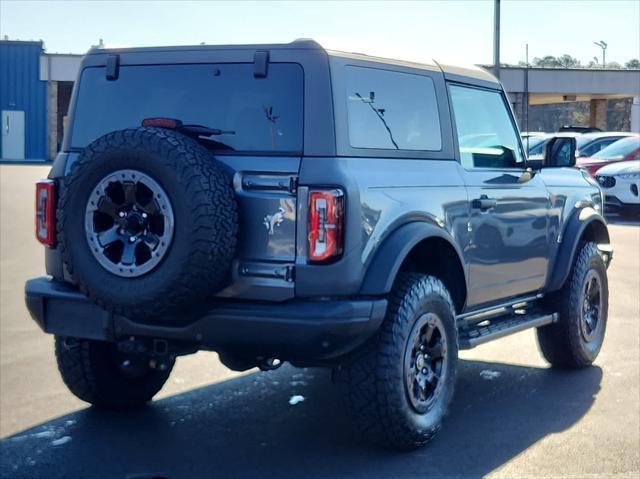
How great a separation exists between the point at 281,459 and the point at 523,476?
117 centimetres

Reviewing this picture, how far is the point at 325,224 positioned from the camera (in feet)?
15.8

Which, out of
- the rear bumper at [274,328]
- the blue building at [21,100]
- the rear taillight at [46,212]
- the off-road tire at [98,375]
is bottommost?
the off-road tire at [98,375]

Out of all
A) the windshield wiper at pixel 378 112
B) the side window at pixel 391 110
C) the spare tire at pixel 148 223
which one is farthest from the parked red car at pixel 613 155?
the spare tire at pixel 148 223

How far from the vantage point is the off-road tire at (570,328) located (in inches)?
286

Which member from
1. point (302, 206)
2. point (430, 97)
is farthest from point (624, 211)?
point (302, 206)

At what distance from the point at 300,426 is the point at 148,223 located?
1648 mm

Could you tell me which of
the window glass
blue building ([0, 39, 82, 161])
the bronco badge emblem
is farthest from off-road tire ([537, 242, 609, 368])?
blue building ([0, 39, 82, 161])

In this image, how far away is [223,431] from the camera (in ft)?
18.7

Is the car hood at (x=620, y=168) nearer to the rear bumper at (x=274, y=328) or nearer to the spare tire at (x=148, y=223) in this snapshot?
the rear bumper at (x=274, y=328)

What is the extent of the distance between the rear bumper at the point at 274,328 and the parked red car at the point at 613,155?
653 inches

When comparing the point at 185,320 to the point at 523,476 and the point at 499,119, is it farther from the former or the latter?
the point at 499,119

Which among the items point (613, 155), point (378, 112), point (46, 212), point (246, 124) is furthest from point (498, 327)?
point (613, 155)

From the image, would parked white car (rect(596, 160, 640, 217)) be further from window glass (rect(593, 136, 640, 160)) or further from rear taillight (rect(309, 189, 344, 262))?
rear taillight (rect(309, 189, 344, 262))

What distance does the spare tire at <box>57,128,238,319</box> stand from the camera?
15.3ft
